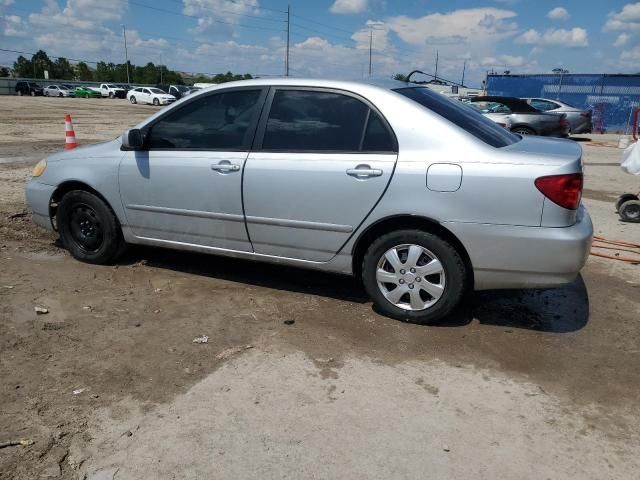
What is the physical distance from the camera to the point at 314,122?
12.7 feet

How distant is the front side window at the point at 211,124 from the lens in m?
4.11

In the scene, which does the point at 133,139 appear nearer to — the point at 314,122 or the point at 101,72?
the point at 314,122

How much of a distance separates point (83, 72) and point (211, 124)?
337ft

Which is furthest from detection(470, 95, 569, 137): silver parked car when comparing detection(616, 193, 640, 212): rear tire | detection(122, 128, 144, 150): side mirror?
detection(122, 128, 144, 150): side mirror

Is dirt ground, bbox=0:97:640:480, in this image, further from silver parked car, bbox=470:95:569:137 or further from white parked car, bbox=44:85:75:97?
white parked car, bbox=44:85:75:97

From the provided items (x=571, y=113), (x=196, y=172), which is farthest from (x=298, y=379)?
(x=571, y=113)

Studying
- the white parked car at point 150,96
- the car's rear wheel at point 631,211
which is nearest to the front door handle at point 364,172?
the car's rear wheel at point 631,211

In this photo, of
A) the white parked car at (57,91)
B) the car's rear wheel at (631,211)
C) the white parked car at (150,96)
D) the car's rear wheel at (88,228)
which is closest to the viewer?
the car's rear wheel at (88,228)

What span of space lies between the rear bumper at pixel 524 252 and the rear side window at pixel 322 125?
0.82 m

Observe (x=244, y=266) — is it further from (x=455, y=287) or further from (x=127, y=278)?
(x=455, y=287)

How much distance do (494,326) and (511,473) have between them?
1.62m

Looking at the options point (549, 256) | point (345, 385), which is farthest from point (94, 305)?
point (549, 256)

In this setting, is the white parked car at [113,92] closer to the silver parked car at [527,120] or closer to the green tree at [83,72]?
the green tree at [83,72]

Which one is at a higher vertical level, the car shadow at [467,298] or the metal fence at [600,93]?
the metal fence at [600,93]
